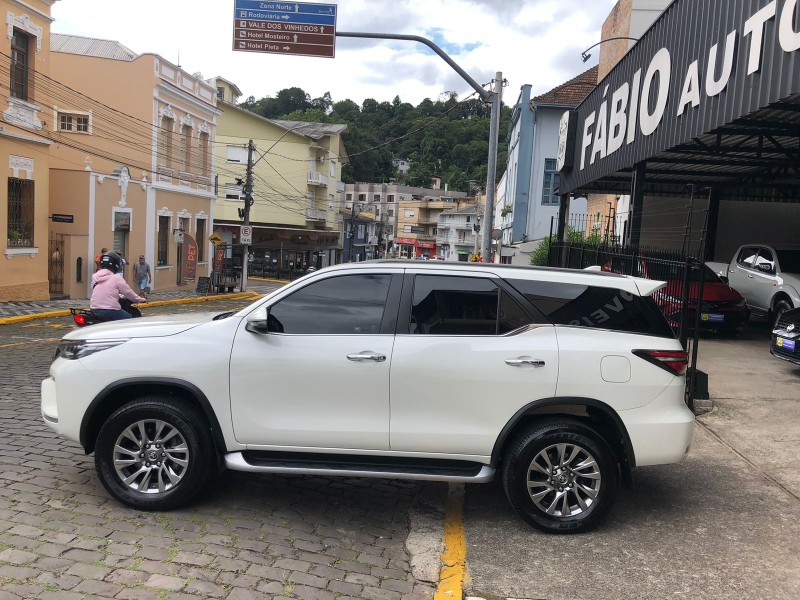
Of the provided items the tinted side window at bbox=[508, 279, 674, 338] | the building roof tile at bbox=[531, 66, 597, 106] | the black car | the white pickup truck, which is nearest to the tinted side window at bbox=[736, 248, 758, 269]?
the white pickup truck

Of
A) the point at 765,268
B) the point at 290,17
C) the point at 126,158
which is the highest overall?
the point at 290,17

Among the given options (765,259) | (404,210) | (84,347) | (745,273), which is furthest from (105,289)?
(404,210)

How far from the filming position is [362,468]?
447 cm

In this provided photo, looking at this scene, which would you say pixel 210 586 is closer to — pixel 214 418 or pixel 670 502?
pixel 214 418

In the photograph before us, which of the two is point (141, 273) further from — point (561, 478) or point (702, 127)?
point (561, 478)

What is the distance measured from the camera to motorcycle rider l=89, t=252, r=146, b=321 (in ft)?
26.9

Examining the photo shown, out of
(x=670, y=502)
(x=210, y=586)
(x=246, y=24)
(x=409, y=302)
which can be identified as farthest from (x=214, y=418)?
(x=246, y=24)

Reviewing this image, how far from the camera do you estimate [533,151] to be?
35.5 m

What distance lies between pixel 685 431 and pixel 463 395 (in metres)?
1.52

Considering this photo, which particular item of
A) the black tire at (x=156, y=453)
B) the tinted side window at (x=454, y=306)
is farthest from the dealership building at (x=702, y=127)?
the black tire at (x=156, y=453)

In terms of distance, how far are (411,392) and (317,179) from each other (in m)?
52.6

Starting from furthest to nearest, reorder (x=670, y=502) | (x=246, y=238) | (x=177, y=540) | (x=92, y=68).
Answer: (x=246, y=238) → (x=92, y=68) → (x=670, y=502) → (x=177, y=540)

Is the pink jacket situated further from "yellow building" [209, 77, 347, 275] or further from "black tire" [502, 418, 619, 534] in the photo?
"yellow building" [209, 77, 347, 275]

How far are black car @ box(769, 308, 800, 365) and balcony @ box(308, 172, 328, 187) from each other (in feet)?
157
